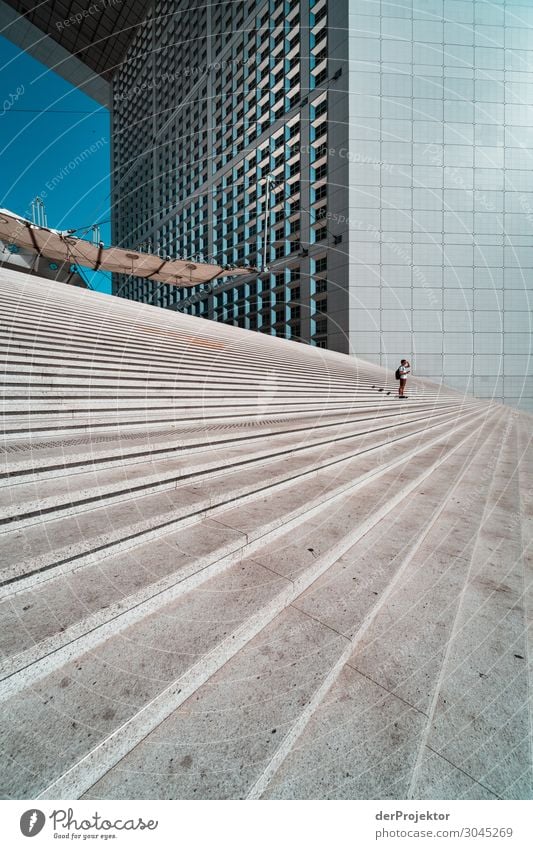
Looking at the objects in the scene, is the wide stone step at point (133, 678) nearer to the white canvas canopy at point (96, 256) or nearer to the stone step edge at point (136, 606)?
the stone step edge at point (136, 606)

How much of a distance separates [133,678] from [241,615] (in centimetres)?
71

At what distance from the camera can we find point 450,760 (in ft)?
5.62

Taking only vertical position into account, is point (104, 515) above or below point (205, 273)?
below

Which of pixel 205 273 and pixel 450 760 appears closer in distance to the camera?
pixel 450 760

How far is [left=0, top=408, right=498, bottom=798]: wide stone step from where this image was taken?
1487mm

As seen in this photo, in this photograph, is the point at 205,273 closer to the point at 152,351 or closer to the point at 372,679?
the point at 152,351

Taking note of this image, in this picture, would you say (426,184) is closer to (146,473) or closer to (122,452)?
(122,452)

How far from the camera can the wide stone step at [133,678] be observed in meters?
1.49

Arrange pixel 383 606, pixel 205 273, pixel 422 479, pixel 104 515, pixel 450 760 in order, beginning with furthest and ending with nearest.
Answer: pixel 205 273, pixel 422 479, pixel 104 515, pixel 383 606, pixel 450 760

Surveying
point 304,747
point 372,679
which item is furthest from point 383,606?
point 304,747

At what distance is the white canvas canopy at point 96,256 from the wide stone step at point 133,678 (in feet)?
80.4

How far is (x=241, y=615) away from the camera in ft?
7.59

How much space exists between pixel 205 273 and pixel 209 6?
133 feet

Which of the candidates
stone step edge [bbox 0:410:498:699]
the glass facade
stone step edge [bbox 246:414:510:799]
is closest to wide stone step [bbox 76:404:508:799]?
stone step edge [bbox 246:414:510:799]
